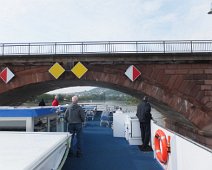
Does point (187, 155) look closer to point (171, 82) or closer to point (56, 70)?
point (171, 82)

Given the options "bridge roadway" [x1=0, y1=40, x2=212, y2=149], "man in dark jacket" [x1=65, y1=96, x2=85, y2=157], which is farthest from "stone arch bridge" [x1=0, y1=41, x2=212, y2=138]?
"man in dark jacket" [x1=65, y1=96, x2=85, y2=157]

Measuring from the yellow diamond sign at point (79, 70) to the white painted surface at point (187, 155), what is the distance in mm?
10395

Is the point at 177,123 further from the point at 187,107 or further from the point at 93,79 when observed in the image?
the point at 93,79

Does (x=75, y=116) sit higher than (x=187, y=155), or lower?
higher

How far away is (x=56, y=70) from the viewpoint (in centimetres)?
1569

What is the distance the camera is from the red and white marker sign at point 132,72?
50.8 feet

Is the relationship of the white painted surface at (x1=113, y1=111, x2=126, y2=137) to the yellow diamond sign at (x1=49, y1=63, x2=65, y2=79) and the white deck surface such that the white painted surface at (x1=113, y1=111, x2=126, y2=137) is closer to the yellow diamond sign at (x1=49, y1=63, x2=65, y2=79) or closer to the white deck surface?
the yellow diamond sign at (x1=49, y1=63, x2=65, y2=79)

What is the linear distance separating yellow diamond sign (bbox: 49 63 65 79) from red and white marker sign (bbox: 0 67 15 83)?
2.34 meters

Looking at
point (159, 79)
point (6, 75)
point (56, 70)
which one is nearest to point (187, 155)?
point (159, 79)

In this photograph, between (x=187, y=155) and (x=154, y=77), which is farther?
(x=154, y=77)

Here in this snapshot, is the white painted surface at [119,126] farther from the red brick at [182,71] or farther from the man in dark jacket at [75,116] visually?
the red brick at [182,71]

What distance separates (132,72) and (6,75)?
24.1 ft

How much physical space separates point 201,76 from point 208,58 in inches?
44.8

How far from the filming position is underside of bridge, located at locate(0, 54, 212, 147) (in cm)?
1529
